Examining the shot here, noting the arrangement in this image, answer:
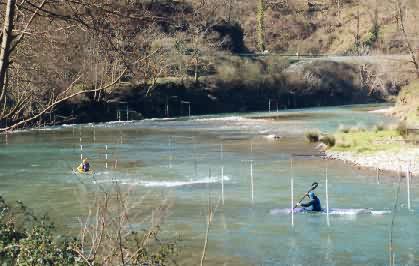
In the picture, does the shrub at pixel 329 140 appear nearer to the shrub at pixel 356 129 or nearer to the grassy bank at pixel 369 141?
the grassy bank at pixel 369 141

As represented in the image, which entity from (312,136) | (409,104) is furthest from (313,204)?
(409,104)

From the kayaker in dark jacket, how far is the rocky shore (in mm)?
9160

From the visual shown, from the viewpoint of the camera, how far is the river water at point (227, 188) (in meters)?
19.9

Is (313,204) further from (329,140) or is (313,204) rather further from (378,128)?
(378,128)

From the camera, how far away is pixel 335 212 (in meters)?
24.2

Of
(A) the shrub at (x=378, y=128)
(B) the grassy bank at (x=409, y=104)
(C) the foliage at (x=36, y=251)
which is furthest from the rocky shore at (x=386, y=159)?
(C) the foliage at (x=36, y=251)

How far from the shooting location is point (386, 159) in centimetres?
3541

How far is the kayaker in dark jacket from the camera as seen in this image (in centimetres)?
2434

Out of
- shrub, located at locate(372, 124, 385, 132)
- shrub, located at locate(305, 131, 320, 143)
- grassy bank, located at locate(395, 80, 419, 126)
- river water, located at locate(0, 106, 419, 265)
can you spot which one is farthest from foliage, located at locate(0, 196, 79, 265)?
grassy bank, located at locate(395, 80, 419, 126)

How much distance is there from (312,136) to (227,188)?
16.4 metres

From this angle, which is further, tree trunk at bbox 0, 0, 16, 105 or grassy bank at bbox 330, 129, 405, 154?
grassy bank at bbox 330, 129, 405, 154

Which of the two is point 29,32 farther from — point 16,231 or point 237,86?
point 237,86

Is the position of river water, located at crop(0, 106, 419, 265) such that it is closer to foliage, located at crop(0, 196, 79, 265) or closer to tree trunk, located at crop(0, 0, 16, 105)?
foliage, located at crop(0, 196, 79, 265)

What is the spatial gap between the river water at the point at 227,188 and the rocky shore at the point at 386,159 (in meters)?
1.15
